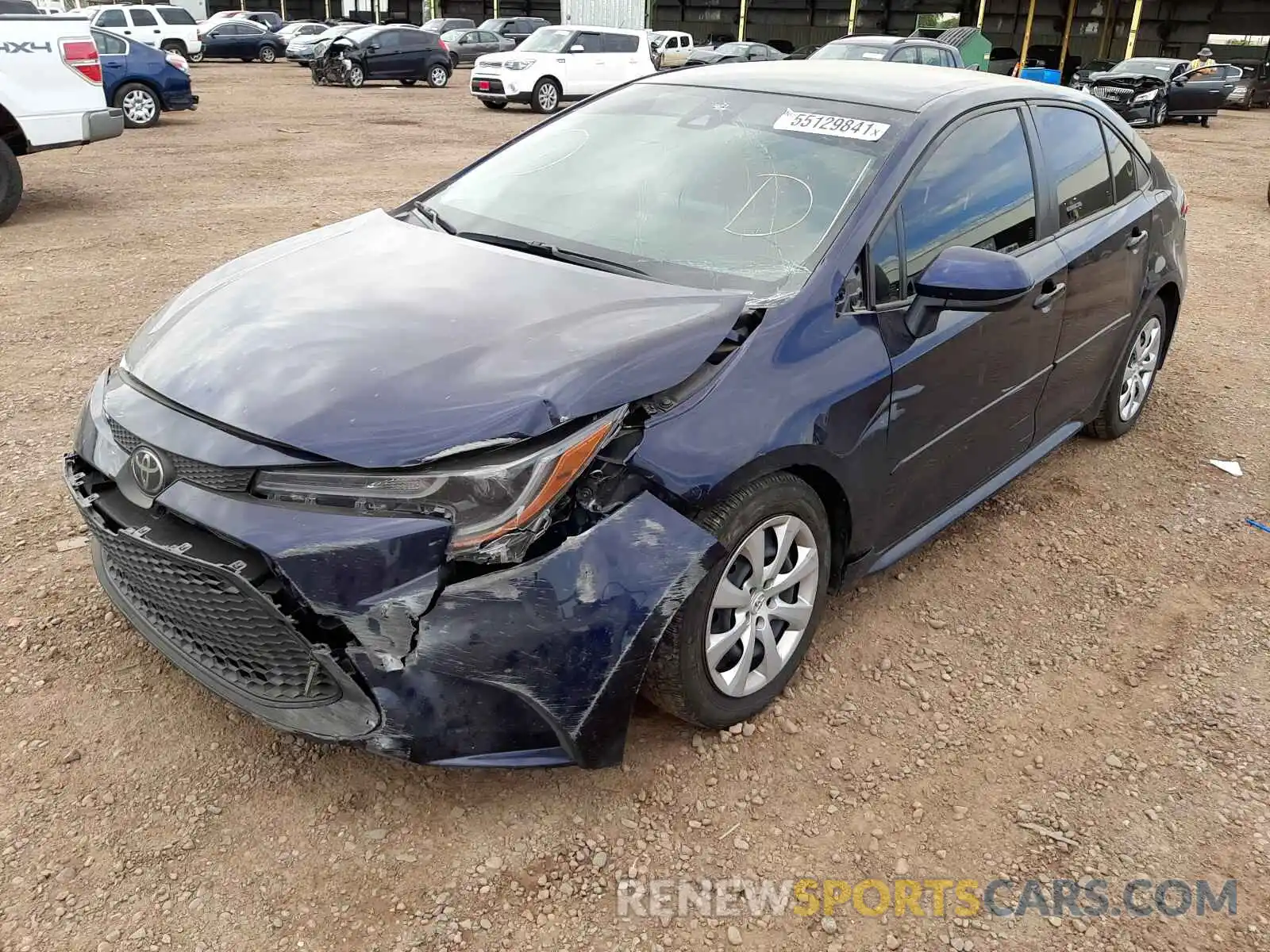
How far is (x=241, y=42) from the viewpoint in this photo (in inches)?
1336

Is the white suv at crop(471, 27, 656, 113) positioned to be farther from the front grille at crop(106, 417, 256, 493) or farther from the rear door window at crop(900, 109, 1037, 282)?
the front grille at crop(106, 417, 256, 493)

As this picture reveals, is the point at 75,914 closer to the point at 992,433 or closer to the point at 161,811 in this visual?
the point at 161,811

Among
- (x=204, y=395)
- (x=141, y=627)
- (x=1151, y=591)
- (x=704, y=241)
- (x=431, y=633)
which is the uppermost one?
(x=704, y=241)

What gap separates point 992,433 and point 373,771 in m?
2.29

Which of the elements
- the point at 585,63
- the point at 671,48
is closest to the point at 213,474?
the point at 585,63

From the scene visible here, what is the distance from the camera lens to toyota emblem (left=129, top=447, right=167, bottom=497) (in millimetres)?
2152

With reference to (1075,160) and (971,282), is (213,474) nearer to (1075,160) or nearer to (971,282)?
(971,282)

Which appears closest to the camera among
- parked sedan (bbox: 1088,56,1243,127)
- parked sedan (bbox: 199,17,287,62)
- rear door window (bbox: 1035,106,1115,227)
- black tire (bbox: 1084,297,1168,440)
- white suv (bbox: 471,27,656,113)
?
rear door window (bbox: 1035,106,1115,227)

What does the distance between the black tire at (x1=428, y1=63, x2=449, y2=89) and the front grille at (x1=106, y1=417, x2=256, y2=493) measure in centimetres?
2591

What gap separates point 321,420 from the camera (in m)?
2.09

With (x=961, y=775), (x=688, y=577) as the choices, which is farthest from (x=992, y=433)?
(x=688, y=577)

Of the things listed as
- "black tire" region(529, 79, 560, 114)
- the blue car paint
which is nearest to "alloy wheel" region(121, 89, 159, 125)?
the blue car paint

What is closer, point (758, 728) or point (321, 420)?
point (321, 420)

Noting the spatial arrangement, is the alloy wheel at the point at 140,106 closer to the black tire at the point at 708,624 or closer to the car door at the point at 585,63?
the car door at the point at 585,63
